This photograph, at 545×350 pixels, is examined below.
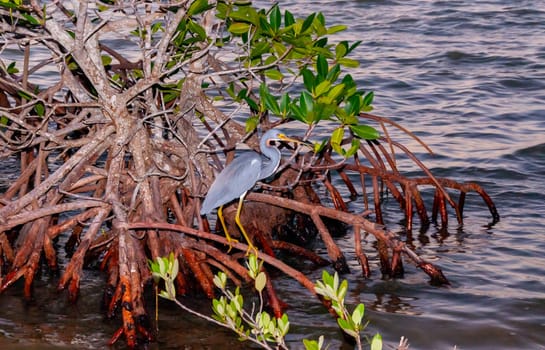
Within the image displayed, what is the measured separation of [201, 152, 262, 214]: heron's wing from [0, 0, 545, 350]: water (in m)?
0.89

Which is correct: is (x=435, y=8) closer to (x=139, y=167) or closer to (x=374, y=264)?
(x=374, y=264)

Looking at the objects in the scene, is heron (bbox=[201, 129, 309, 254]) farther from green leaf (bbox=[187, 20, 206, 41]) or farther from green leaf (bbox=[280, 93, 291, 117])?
green leaf (bbox=[187, 20, 206, 41])

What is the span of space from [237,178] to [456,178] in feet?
12.9

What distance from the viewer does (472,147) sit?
998 cm

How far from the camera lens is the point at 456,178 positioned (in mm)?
9164

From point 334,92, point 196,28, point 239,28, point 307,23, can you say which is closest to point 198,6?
point 196,28

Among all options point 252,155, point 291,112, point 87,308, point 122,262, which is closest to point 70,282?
point 87,308

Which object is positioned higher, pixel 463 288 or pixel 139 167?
pixel 139 167

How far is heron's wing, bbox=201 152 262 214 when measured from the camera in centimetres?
579

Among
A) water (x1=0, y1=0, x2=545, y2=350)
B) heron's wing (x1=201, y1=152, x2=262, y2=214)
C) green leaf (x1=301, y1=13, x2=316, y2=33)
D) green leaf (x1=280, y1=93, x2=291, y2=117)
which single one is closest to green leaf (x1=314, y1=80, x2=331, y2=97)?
green leaf (x1=280, y1=93, x2=291, y2=117)

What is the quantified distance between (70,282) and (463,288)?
2.77 metres

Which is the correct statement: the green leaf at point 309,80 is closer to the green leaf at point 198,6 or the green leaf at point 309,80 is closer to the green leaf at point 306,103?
the green leaf at point 306,103

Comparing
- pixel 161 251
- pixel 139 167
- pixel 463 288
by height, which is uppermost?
pixel 139 167

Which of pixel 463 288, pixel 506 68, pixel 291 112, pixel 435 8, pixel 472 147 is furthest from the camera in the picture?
pixel 435 8
